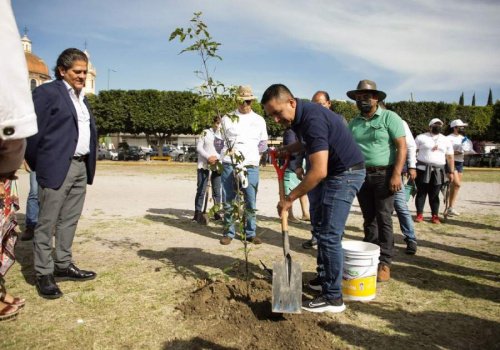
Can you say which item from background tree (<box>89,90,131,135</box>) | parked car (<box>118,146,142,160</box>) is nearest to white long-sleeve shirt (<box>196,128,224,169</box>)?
parked car (<box>118,146,142,160</box>)

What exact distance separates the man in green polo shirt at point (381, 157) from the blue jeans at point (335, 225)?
116 cm

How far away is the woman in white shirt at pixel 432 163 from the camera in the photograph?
26.0 ft

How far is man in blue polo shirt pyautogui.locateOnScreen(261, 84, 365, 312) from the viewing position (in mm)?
3441

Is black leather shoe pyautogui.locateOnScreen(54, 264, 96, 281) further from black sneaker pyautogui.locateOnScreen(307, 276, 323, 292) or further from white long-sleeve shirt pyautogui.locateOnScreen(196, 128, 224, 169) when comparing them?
white long-sleeve shirt pyautogui.locateOnScreen(196, 128, 224, 169)

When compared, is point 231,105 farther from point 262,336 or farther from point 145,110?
point 145,110

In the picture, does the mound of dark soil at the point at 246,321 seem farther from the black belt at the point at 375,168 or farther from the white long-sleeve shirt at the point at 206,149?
the white long-sleeve shirt at the point at 206,149

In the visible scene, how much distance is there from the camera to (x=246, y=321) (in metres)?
3.29

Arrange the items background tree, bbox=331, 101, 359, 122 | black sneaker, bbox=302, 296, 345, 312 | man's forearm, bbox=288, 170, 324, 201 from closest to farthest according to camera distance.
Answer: man's forearm, bbox=288, 170, 324, 201, black sneaker, bbox=302, 296, 345, 312, background tree, bbox=331, 101, 359, 122

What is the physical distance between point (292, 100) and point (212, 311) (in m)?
2.03

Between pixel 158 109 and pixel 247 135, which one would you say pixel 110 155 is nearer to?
pixel 158 109

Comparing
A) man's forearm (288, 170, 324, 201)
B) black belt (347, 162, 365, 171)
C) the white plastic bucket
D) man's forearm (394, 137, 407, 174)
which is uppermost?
man's forearm (394, 137, 407, 174)

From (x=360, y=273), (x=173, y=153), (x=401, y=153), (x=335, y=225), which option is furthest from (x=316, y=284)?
(x=173, y=153)

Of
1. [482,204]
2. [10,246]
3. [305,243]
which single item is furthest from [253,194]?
[482,204]

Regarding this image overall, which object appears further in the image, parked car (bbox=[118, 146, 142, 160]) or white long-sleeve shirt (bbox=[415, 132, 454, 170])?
parked car (bbox=[118, 146, 142, 160])
